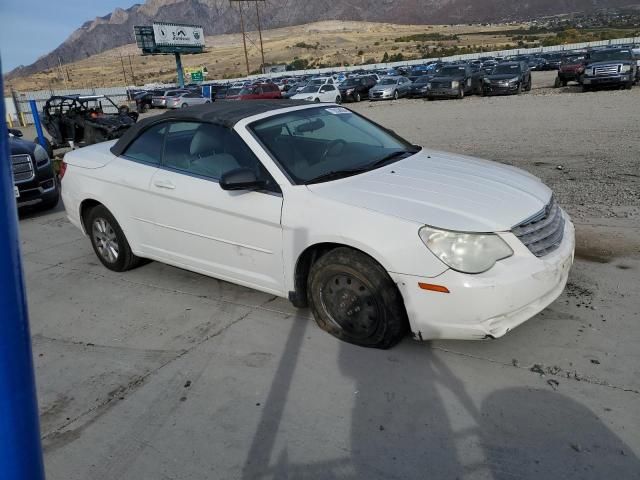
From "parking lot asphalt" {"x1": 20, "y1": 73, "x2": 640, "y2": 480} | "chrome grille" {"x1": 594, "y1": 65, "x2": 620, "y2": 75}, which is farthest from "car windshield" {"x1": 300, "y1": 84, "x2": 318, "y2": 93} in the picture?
"parking lot asphalt" {"x1": 20, "y1": 73, "x2": 640, "y2": 480}

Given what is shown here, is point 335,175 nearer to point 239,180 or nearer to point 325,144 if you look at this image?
point 325,144

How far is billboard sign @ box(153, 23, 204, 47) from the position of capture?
61219 millimetres

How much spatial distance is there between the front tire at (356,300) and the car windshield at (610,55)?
22.3m

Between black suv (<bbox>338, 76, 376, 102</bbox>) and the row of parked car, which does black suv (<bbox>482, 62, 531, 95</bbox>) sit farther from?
black suv (<bbox>338, 76, 376, 102</bbox>)

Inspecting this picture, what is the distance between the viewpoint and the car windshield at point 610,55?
69.5 feet

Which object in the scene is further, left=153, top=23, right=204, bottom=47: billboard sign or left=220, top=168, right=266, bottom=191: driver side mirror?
left=153, top=23, right=204, bottom=47: billboard sign

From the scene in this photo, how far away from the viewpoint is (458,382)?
3.12 meters

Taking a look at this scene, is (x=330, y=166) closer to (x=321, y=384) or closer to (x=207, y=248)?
(x=207, y=248)

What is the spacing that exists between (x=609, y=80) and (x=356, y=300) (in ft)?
69.6

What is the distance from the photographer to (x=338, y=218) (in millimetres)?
3348

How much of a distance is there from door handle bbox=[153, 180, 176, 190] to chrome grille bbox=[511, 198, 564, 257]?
101 inches

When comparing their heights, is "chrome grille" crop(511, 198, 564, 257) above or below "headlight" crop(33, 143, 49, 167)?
below

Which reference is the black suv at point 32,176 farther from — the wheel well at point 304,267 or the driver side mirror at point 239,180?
the wheel well at point 304,267

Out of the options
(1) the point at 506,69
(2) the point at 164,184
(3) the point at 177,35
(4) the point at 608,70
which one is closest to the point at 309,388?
(2) the point at 164,184
